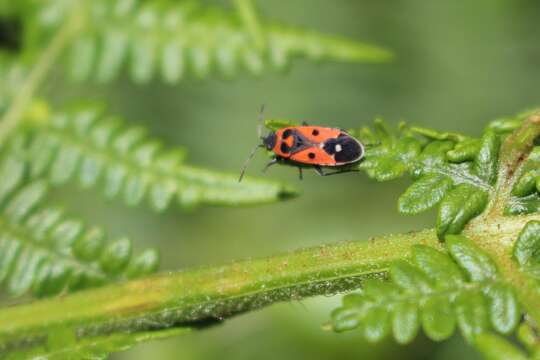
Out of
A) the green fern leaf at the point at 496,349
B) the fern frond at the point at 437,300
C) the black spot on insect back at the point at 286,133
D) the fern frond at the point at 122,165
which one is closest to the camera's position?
the green fern leaf at the point at 496,349

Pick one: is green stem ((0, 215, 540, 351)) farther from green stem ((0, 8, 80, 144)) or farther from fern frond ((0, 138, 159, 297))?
green stem ((0, 8, 80, 144))

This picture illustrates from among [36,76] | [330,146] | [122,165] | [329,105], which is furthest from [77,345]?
[329,105]

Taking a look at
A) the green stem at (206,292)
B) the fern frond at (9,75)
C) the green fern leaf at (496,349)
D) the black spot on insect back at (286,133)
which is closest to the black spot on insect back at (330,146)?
the black spot on insect back at (286,133)

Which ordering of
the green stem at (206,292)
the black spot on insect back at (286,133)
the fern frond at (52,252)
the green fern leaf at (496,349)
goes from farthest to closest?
the black spot on insect back at (286,133), the fern frond at (52,252), the green stem at (206,292), the green fern leaf at (496,349)

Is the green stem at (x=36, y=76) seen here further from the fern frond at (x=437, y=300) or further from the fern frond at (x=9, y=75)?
the fern frond at (x=437, y=300)

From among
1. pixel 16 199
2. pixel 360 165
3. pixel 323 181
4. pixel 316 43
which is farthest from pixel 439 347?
pixel 16 199

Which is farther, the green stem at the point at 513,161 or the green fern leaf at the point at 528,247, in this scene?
the green stem at the point at 513,161
